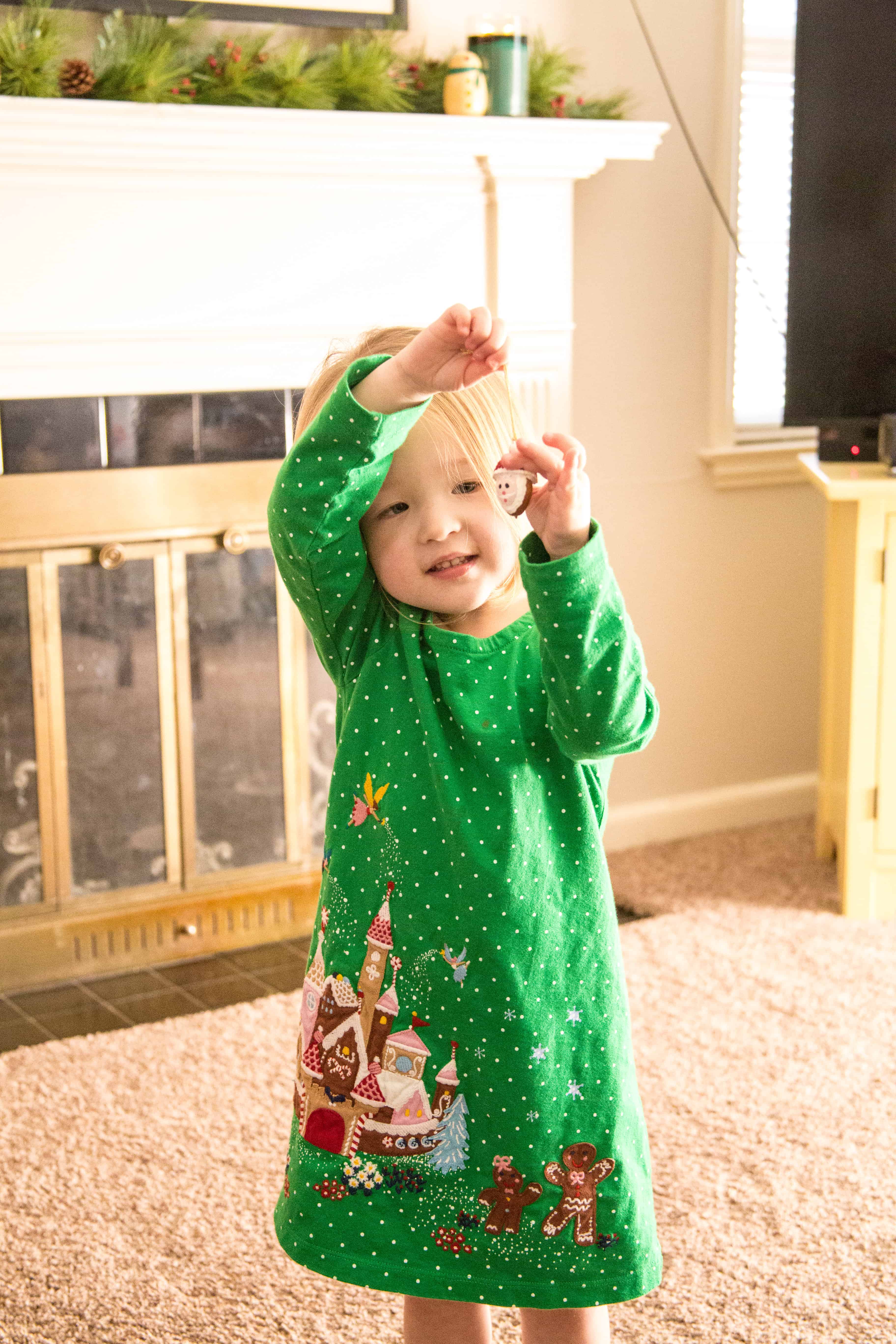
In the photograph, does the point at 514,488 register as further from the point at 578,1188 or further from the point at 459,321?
the point at 578,1188

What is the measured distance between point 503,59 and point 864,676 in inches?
47.6

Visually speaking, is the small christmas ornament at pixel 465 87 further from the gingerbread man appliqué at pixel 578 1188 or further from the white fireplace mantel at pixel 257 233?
the gingerbread man appliqué at pixel 578 1188

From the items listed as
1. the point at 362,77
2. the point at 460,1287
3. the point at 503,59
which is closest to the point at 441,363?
the point at 460,1287

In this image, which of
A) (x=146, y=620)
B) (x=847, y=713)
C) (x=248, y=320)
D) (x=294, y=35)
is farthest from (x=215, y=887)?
(x=294, y=35)

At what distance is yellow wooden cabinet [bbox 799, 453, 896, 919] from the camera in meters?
2.41

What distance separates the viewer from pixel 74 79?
2.10 m

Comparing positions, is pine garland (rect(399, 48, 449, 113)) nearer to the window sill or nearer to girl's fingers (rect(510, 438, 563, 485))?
the window sill

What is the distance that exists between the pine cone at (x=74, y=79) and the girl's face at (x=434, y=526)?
1361 mm

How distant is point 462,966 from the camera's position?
102 cm

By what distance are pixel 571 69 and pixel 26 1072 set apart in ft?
6.12

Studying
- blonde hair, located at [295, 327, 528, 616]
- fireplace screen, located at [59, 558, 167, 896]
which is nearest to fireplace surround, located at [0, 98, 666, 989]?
fireplace screen, located at [59, 558, 167, 896]

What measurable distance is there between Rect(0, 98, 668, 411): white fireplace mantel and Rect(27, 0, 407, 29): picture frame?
18 cm

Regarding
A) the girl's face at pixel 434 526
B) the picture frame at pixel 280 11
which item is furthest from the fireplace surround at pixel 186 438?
the girl's face at pixel 434 526

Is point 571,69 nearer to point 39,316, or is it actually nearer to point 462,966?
point 39,316
